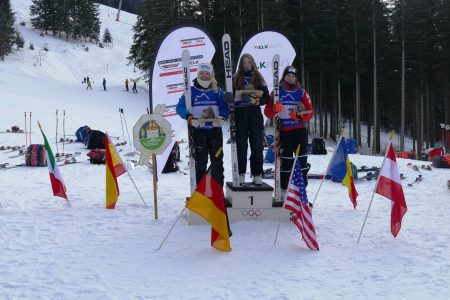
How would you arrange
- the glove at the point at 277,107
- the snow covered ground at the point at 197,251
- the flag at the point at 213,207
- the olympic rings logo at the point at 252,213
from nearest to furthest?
the snow covered ground at the point at 197,251 → the flag at the point at 213,207 → the glove at the point at 277,107 → the olympic rings logo at the point at 252,213

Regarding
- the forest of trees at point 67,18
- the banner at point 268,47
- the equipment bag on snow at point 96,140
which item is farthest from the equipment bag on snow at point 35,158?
the forest of trees at point 67,18

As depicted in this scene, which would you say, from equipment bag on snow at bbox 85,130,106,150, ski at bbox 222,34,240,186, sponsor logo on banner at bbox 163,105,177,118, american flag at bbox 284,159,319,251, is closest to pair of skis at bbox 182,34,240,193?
ski at bbox 222,34,240,186

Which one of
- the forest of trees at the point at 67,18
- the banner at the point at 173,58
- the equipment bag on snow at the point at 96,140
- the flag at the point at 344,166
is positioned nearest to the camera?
the flag at the point at 344,166

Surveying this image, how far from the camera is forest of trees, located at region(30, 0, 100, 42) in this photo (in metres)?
76.1

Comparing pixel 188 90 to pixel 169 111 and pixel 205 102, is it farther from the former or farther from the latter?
pixel 169 111

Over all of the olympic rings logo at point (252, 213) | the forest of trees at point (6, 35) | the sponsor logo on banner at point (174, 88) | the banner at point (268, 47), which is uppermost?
the forest of trees at point (6, 35)

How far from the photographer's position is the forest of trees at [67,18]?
76.1 metres

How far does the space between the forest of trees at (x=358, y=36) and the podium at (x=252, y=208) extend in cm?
2333

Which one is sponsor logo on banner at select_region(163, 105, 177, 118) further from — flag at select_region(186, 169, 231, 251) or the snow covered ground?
flag at select_region(186, 169, 231, 251)

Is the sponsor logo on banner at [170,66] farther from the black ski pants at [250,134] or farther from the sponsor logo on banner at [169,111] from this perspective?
the black ski pants at [250,134]

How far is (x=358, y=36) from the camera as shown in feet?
102

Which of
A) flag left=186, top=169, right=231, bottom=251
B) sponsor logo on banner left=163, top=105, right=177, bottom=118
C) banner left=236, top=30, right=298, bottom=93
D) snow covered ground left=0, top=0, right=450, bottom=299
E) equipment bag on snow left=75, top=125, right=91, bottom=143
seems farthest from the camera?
equipment bag on snow left=75, top=125, right=91, bottom=143

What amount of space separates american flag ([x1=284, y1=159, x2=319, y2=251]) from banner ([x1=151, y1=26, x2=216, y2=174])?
13.3ft

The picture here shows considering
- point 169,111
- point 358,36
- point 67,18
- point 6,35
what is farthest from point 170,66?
point 67,18
